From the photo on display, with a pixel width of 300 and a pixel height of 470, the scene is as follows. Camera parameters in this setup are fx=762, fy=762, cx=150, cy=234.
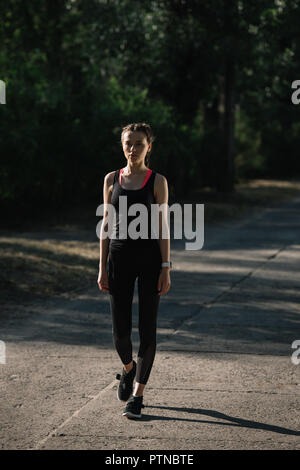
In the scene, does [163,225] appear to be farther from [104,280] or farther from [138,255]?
[104,280]

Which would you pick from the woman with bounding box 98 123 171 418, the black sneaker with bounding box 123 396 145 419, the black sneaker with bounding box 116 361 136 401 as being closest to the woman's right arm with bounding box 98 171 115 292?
the woman with bounding box 98 123 171 418

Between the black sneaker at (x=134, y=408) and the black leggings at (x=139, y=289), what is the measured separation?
0.13m

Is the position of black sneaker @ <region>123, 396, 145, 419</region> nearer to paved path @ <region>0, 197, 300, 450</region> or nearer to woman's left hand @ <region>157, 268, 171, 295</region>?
paved path @ <region>0, 197, 300, 450</region>

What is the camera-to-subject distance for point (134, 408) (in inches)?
195

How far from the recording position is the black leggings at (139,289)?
16.3ft

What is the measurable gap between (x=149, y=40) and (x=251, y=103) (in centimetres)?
1487

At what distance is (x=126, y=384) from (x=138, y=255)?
37.8 inches

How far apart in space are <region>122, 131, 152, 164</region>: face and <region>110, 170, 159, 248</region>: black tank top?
15 centimetres

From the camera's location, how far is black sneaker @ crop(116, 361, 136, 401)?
5.26m

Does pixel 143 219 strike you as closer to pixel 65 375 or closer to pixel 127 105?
pixel 65 375

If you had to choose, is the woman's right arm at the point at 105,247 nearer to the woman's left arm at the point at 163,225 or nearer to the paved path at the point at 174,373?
the woman's left arm at the point at 163,225

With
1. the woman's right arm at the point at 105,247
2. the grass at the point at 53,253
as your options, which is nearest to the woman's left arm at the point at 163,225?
the woman's right arm at the point at 105,247

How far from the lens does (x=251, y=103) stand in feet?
129
